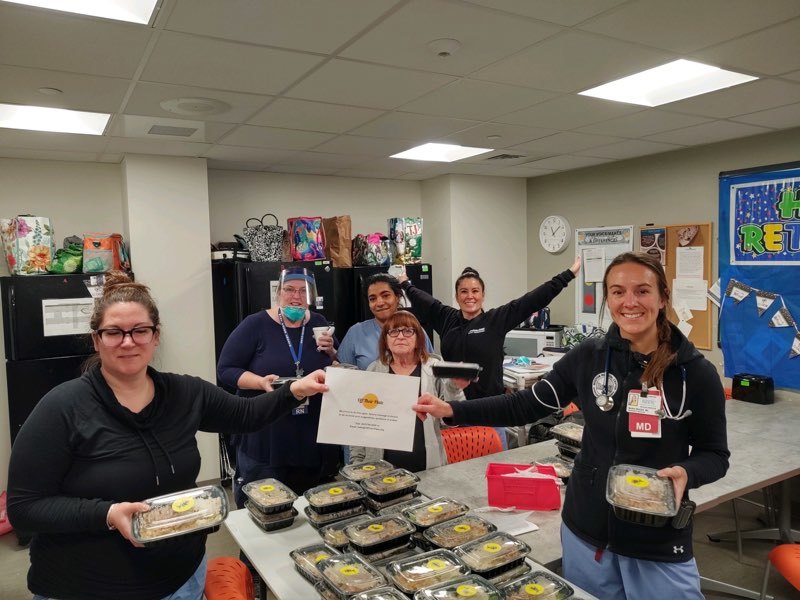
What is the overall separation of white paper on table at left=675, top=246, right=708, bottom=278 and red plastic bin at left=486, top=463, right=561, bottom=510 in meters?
3.05

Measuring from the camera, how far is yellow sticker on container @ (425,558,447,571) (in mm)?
1534

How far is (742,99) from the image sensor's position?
118 inches

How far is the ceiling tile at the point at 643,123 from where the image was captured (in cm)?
331

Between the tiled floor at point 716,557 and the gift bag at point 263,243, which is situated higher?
the gift bag at point 263,243

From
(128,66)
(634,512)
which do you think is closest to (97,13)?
(128,66)

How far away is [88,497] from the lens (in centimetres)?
144

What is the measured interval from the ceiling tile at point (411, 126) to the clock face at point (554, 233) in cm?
231

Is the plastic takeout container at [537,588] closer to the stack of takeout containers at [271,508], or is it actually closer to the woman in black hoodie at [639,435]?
the woman in black hoodie at [639,435]

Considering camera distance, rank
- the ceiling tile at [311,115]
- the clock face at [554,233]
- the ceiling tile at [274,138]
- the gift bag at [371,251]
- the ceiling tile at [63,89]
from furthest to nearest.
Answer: the clock face at [554,233], the gift bag at [371,251], the ceiling tile at [274,138], the ceiling tile at [311,115], the ceiling tile at [63,89]

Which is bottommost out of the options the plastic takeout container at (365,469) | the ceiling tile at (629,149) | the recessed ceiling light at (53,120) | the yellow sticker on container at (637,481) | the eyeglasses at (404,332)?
the plastic takeout container at (365,469)

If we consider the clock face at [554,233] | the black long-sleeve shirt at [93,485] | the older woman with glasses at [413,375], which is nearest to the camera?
the black long-sleeve shirt at [93,485]

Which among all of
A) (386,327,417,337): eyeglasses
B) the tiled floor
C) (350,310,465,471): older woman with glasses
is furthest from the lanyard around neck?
the tiled floor

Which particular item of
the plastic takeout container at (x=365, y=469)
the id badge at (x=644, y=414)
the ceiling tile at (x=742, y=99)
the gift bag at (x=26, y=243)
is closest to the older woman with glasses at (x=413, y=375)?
the plastic takeout container at (x=365, y=469)

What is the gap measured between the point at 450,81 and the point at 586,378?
5.19ft
